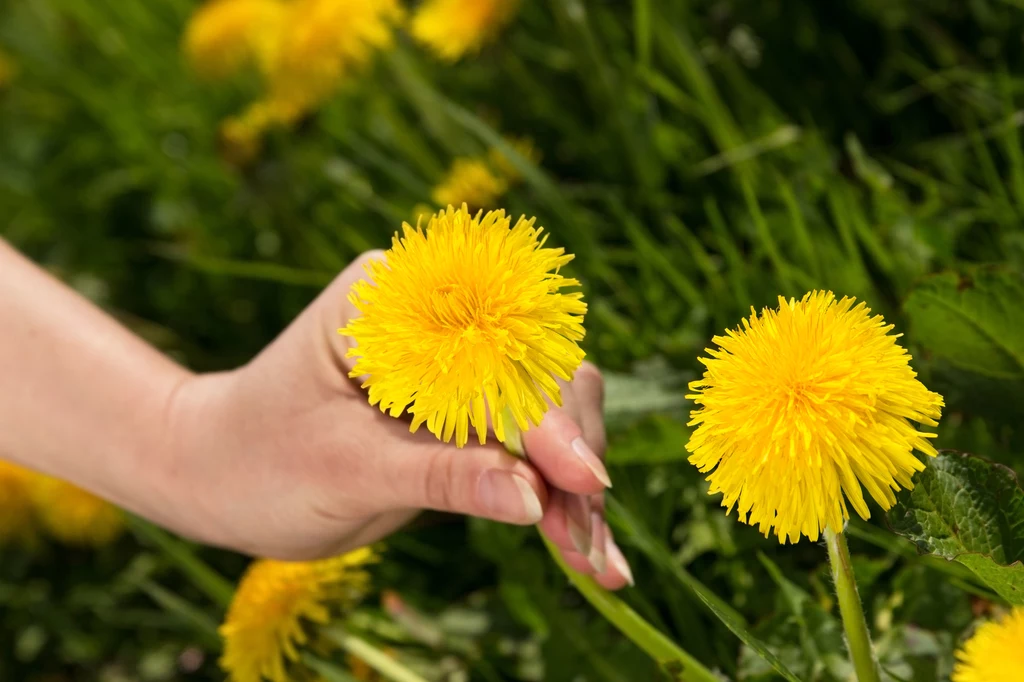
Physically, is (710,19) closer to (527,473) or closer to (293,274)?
(293,274)

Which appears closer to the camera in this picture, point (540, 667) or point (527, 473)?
point (527, 473)

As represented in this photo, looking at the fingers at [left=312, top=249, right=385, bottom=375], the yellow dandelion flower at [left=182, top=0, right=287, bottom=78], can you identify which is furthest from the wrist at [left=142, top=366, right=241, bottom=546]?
the yellow dandelion flower at [left=182, top=0, right=287, bottom=78]

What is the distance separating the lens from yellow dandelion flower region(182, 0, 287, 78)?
1.62 m

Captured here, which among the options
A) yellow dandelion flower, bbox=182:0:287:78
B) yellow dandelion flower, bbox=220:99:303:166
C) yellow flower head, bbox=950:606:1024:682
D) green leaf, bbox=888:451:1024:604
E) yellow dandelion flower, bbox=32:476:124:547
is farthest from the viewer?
yellow dandelion flower, bbox=182:0:287:78

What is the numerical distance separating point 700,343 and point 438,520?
414 mm

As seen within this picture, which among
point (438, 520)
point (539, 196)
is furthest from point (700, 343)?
point (438, 520)

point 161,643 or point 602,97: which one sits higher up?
point 602,97

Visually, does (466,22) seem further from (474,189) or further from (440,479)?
(440,479)

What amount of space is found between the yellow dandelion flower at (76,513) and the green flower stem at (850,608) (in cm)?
111

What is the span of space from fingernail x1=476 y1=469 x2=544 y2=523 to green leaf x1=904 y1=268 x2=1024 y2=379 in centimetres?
36

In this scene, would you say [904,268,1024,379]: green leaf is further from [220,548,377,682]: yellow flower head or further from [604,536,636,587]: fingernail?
[220,548,377,682]: yellow flower head

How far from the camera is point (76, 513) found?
131cm

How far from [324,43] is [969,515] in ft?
3.86

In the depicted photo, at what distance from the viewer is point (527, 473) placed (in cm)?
62
